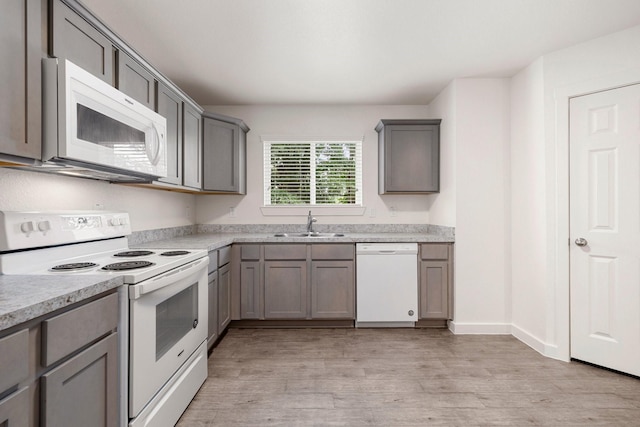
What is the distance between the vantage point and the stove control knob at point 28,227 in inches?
59.7

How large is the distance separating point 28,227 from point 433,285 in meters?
3.16

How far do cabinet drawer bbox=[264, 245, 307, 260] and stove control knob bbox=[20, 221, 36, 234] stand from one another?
1.92 metres

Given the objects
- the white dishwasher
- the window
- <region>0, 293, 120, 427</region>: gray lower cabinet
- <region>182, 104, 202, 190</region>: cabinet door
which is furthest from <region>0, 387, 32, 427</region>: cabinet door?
the window

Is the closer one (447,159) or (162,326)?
(162,326)

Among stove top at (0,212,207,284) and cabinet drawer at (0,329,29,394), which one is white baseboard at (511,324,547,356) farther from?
cabinet drawer at (0,329,29,394)

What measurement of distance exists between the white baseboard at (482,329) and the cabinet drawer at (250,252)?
6.91 ft

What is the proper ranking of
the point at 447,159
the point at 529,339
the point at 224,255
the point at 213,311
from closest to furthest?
the point at 213,311 < the point at 529,339 < the point at 224,255 < the point at 447,159

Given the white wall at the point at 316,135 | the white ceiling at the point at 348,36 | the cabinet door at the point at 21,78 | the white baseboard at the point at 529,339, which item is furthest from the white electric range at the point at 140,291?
the white baseboard at the point at 529,339

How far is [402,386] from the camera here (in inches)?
86.4

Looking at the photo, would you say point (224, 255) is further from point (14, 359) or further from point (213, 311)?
point (14, 359)

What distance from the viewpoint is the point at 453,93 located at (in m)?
3.24

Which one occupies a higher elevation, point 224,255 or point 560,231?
point 560,231

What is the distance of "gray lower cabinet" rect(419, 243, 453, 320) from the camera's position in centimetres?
327

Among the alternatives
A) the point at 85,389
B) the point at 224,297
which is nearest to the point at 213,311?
the point at 224,297
